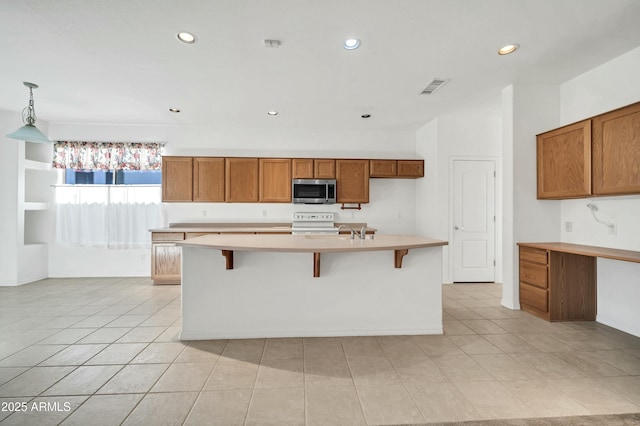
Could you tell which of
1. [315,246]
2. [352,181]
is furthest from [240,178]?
[315,246]

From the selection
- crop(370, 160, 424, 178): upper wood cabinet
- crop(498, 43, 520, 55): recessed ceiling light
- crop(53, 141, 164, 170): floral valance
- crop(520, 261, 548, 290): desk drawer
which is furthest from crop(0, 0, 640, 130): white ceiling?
crop(520, 261, 548, 290): desk drawer

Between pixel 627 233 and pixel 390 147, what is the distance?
3575 millimetres

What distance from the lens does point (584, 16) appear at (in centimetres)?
230

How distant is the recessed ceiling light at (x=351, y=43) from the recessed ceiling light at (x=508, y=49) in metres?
1.38

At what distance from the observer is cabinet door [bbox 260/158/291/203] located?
5195 mm

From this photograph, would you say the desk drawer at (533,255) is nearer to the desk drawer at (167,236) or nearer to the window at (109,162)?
the desk drawer at (167,236)

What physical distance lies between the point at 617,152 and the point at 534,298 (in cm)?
172

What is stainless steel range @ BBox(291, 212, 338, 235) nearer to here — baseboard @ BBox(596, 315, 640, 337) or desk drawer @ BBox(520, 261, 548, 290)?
desk drawer @ BBox(520, 261, 548, 290)

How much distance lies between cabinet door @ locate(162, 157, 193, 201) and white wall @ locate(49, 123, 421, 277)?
0.32m

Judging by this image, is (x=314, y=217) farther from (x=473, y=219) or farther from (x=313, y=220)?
(x=473, y=219)

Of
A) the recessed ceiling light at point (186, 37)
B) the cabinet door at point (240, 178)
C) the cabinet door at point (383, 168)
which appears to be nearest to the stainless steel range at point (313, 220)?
the cabinet door at point (240, 178)

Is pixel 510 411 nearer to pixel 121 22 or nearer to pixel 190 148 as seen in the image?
pixel 121 22

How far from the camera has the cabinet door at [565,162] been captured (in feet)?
9.70

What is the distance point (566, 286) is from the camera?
3.20m
